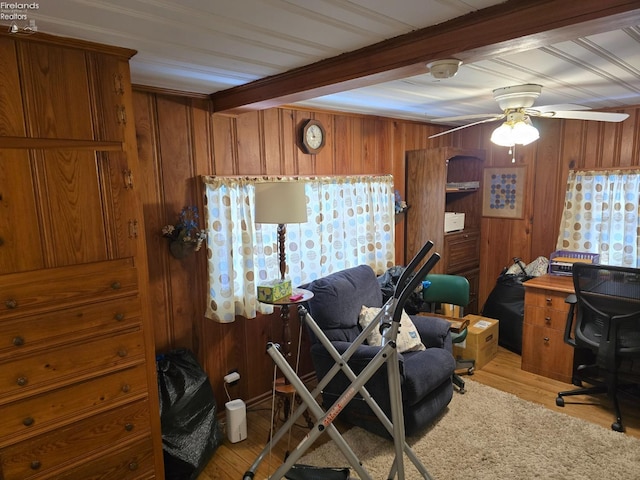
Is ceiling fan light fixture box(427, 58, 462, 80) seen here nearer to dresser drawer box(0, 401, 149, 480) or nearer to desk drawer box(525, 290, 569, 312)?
dresser drawer box(0, 401, 149, 480)

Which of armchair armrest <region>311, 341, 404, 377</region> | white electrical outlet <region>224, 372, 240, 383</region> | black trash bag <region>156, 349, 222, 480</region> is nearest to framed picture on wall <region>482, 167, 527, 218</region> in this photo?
armchair armrest <region>311, 341, 404, 377</region>

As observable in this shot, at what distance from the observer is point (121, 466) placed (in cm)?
202

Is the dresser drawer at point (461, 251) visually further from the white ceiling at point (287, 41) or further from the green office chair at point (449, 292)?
the white ceiling at point (287, 41)

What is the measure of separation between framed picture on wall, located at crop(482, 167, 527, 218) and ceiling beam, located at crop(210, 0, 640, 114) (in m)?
3.04

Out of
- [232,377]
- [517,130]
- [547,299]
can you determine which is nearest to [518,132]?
[517,130]

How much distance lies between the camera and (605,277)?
2900mm

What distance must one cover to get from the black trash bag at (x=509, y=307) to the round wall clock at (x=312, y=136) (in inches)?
93.6

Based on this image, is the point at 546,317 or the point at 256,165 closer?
the point at 256,165

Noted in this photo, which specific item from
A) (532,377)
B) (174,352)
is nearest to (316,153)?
(174,352)

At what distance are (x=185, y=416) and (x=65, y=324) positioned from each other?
1.02 m

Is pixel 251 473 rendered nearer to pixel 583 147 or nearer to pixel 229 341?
pixel 229 341

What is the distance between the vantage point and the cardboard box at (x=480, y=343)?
3732mm

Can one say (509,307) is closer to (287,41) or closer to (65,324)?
(287,41)

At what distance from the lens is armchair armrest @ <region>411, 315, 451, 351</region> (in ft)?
10.2
